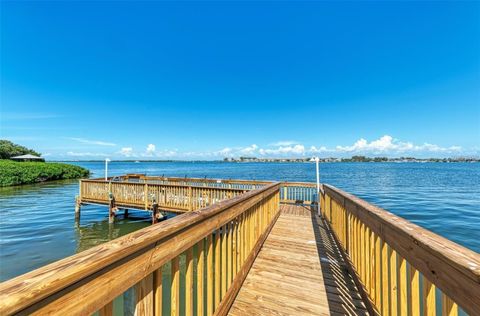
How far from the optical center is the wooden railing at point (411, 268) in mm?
837

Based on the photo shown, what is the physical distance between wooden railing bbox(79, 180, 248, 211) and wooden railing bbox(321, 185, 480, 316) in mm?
4620

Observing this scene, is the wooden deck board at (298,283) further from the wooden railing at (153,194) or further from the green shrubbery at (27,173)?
the green shrubbery at (27,173)

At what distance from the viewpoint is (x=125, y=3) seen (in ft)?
31.9

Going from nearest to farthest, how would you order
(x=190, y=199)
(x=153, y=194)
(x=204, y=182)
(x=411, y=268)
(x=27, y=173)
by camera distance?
(x=411, y=268), (x=190, y=199), (x=153, y=194), (x=204, y=182), (x=27, y=173)

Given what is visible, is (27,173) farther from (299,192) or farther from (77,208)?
(299,192)

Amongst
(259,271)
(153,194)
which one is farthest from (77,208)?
(259,271)

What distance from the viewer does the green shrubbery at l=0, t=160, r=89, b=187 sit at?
1728cm

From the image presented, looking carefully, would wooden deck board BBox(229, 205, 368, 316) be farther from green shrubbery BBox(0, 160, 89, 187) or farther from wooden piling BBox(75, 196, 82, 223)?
green shrubbery BBox(0, 160, 89, 187)

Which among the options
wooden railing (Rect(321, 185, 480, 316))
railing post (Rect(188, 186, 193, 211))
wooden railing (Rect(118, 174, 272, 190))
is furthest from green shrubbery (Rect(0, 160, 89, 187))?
wooden railing (Rect(321, 185, 480, 316))

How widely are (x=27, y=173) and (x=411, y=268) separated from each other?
27484 mm

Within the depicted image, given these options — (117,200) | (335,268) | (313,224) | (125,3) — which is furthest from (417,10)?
(117,200)

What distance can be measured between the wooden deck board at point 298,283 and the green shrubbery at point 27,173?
24.2 meters

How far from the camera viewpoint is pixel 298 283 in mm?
2578

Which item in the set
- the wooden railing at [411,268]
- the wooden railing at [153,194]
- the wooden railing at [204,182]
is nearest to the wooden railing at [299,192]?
the wooden railing at [204,182]
